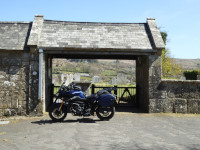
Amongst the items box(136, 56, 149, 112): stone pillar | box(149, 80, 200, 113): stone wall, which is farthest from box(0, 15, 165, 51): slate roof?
box(149, 80, 200, 113): stone wall

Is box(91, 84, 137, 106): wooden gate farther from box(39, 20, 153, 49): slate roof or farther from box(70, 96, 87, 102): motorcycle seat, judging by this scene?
box(39, 20, 153, 49): slate roof

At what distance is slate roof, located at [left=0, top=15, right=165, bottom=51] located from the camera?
31.3 ft

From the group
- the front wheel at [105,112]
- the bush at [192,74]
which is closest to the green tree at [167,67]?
the bush at [192,74]

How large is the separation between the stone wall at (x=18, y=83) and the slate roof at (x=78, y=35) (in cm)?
45

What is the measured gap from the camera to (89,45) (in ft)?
31.8

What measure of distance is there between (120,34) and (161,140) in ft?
19.5

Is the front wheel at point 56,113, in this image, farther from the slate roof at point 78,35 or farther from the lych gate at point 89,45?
the slate roof at point 78,35

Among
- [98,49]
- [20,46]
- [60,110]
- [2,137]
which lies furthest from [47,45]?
[2,137]

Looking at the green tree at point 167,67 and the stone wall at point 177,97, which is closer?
the stone wall at point 177,97

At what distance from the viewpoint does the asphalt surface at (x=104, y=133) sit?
17.9ft

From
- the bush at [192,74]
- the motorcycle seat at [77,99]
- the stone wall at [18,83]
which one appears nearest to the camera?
the motorcycle seat at [77,99]

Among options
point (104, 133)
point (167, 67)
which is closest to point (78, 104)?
point (104, 133)

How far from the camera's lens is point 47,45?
372 inches

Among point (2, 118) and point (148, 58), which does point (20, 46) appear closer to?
point (2, 118)
